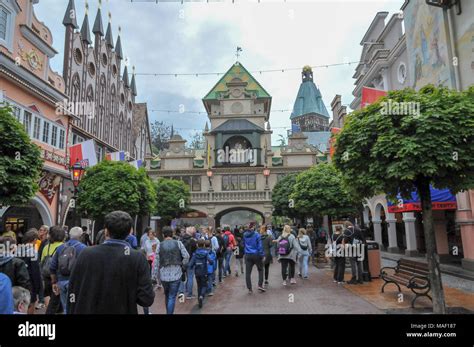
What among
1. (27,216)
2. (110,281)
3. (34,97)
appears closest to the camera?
(110,281)

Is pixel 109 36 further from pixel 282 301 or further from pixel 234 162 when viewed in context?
pixel 282 301

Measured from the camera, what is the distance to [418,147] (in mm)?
7637

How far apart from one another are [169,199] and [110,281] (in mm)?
29390

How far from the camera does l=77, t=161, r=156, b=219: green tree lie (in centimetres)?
1914

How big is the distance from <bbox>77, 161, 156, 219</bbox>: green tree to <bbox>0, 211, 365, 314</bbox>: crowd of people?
306 inches

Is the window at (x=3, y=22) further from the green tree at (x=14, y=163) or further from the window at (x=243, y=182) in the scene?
the window at (x=243, y=182)

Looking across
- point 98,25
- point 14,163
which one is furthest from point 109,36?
point 14,163

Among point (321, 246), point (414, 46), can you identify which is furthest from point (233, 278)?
point (414, 46)

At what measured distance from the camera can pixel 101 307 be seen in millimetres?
3578

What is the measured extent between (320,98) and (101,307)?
379 ft

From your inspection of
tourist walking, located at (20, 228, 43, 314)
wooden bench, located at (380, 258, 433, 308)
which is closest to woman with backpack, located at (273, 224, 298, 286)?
wooden bench, located at (380, 258, 433, 308)

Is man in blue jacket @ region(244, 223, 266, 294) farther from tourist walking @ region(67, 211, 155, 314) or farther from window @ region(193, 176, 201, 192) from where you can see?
window @ region(193, 176, 201, 192)
